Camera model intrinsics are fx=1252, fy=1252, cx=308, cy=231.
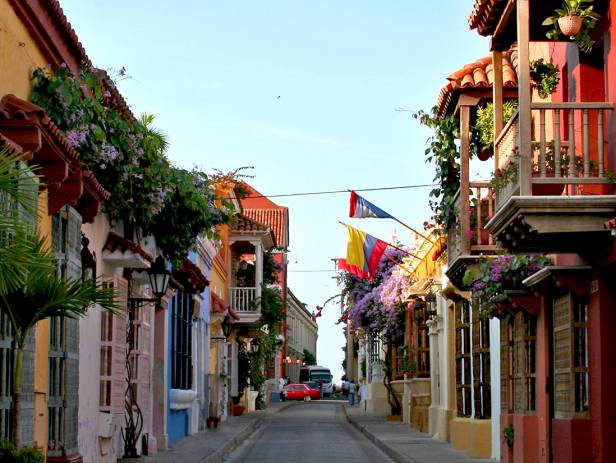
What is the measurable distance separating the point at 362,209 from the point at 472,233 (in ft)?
38.7

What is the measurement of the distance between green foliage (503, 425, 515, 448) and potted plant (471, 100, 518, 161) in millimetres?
3987

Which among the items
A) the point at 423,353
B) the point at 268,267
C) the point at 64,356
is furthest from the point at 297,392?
the point at 64,356

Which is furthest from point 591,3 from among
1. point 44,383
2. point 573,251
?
point 44,383

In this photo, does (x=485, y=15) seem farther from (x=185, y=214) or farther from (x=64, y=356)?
(x=185, y=214)

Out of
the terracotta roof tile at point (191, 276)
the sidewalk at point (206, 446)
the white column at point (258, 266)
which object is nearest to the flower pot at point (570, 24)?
the sidewalk at point (206, 446)

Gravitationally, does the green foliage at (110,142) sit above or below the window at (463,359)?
above

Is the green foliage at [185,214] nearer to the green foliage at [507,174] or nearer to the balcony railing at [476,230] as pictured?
the balcony railing at [476,230]

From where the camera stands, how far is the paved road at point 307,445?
24.1 m

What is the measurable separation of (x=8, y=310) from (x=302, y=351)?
361ft

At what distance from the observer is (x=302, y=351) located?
118812 mm

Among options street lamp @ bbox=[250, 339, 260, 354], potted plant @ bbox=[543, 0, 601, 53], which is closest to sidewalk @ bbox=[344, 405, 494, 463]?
potted plant @ bbox=[543, 0, 601, 53]

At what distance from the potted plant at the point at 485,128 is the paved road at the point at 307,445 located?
301 inches

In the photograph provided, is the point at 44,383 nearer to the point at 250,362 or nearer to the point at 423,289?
the point at 423,289

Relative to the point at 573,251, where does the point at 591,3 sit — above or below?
above
